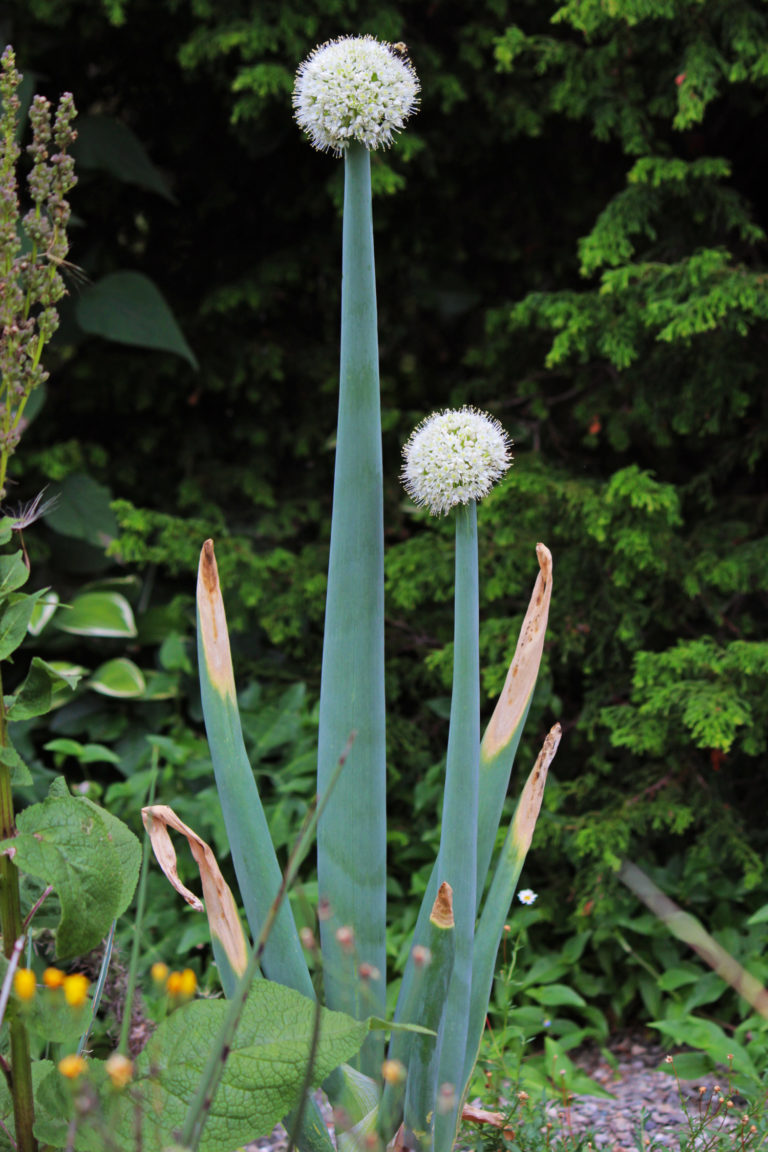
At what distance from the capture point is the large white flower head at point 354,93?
1190mm

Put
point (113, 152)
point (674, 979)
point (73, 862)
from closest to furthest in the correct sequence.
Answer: point (73, 862)
point (674, 979)
point (113, 152)

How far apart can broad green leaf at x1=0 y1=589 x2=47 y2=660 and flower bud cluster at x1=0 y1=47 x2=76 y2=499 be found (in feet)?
0.40

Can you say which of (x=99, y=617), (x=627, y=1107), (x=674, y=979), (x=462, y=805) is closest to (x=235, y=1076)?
(x=462, y=805)

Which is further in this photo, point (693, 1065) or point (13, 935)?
point (693, 1065)

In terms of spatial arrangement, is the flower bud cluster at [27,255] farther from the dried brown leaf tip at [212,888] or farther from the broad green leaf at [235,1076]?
the broad green leaf at [235,1076]

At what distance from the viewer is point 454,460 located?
1.21 meters

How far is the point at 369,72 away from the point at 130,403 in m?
2.40

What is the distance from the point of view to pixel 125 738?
2.96 metres

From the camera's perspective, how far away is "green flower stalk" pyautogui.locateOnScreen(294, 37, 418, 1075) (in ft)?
4.00

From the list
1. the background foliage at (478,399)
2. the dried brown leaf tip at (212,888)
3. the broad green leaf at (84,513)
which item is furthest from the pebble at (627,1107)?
the broad green leaf at (84,513)

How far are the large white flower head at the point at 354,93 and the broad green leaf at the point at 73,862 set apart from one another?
829 millimetres

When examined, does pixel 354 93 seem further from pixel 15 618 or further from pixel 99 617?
pixel 99 617

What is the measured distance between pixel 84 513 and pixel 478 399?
1222 mm

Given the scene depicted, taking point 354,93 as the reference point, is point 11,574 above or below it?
below
